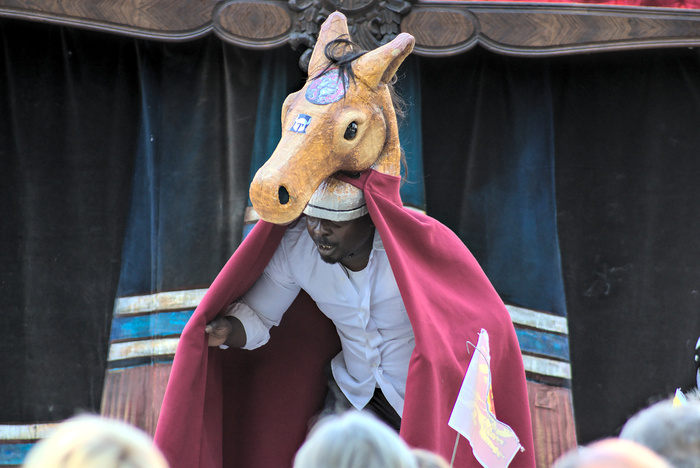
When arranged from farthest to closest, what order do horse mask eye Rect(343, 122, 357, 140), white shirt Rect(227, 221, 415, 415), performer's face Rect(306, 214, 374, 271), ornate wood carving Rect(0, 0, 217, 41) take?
ornate wood carving Rect(0, 0, 217, 41) < white shirt Rect(227, 221, 415, 415) < performer's face Rect(306, 214, 374, 271) < horse mask eye Rect(343, 122, 357, 140)

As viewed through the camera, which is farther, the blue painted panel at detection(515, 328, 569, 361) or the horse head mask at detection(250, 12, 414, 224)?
the blue painted panel at detection(515, 328, 569, 361)

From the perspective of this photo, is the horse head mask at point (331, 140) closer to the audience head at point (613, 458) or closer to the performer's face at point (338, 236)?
the performer's face at point (338, 236)

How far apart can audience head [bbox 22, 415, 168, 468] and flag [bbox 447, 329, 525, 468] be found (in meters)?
1.47

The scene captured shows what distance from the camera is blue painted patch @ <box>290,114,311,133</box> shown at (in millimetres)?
2559

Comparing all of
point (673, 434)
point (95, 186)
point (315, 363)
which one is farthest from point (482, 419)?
point (95, 186)

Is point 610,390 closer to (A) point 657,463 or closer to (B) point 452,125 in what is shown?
(B) point 452,125

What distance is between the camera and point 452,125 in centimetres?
393

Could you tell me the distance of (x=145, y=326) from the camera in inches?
152

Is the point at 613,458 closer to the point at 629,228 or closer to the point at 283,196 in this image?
the point at 283,196

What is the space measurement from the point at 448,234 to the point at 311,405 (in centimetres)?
73

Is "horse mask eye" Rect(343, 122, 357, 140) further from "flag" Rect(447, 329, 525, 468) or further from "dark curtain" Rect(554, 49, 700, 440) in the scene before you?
"dark curtain" Rect(554, 49, 700, 440)

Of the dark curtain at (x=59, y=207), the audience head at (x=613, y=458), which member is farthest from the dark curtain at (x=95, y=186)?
the audience head at (x=613, y=458)

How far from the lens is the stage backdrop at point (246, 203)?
385cm

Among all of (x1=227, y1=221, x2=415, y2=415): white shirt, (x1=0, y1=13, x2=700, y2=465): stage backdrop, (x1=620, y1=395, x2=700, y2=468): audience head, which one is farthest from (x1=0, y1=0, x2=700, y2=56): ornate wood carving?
(x1=620, y1=395, x2=700, y2=468): audience head
